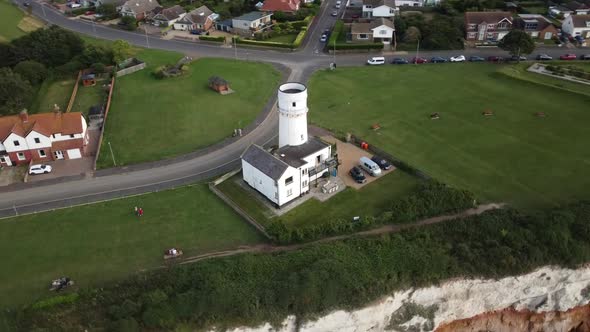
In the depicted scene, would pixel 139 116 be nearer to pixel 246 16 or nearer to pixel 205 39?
pixel 205 39

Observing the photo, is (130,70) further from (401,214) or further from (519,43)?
(519,43)

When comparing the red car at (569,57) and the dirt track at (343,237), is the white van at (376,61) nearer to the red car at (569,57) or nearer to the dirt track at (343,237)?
the red car at (569,57)

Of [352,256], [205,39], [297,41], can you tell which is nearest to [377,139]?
[352,256]

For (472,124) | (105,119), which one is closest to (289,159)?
(472,124)

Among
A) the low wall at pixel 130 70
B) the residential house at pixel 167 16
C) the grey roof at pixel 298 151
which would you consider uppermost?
the residential house at pixel 167 16

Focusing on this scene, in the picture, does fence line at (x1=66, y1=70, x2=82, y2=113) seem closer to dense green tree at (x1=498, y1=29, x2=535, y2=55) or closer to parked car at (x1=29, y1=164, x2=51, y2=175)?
parked car at (x1=29, y1=164, x2=51, y2=175)

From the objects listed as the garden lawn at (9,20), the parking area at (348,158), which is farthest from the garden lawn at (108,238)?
the garden lawn at (9,20)
